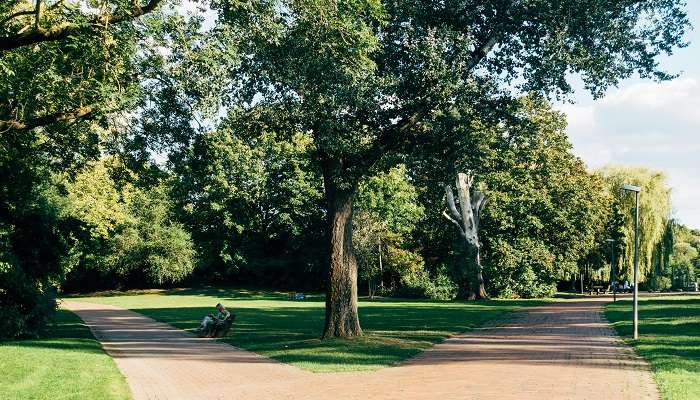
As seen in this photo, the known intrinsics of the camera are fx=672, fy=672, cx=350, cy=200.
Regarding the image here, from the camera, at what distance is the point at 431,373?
1184 cm

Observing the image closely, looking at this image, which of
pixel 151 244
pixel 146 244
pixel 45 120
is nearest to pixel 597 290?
pixel 151 244

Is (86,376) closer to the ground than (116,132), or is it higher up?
closer to the ground

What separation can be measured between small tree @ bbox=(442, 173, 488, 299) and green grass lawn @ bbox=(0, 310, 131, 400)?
2890 centimetres

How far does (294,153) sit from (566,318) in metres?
31.1

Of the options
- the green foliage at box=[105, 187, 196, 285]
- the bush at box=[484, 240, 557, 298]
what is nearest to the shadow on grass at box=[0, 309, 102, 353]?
the bush at box=[484, 240, 557, 298]

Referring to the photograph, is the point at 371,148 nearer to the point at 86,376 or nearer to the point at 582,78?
the point at 582,78

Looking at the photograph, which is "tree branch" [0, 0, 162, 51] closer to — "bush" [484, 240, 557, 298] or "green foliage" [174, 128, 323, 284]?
"bush" [484, 240, 557, 298]

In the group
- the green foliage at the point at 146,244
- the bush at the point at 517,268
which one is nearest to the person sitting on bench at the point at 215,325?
the bush at the point at 517,268

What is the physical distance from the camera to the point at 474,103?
1631 cm

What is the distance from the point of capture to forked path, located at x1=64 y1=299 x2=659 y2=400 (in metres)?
9.94

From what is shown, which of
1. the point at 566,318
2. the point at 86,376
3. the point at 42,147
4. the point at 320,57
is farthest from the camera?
the point at 566,318

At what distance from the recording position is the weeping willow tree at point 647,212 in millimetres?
49500

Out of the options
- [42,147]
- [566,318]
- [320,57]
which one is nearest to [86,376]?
[320,57]

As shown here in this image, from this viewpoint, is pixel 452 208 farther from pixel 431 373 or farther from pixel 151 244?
pixel 431 373
